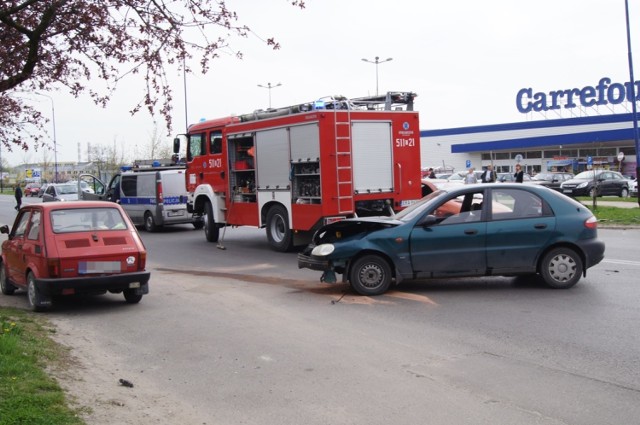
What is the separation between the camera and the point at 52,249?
897cm

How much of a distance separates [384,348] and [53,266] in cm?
472

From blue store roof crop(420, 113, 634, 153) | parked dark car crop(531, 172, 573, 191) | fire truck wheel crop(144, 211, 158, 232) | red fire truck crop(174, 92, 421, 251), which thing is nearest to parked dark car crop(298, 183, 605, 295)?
red fire truck crop(174, 92, 421, 251)

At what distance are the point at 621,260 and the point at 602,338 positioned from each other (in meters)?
5.77

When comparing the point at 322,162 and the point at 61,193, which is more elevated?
the point at 61,193

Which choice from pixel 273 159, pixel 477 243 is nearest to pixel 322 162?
pixel 273 159

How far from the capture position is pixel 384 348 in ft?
22.6

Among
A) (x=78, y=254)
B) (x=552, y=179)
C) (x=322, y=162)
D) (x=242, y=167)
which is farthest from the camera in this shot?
(x=552, y=179)

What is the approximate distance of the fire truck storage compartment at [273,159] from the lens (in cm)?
1516

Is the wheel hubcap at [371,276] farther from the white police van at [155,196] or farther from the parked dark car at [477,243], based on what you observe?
the white police van at [155,196]

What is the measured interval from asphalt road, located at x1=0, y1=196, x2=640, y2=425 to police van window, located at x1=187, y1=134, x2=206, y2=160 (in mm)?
7904

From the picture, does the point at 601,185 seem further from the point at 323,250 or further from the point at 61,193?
the point at 61,193

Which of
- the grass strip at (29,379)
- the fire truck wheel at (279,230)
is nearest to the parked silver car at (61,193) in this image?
the fire truck wheel at (279,230)

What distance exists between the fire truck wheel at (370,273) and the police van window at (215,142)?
30.6ft

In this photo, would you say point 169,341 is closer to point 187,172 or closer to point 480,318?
point 480,318
